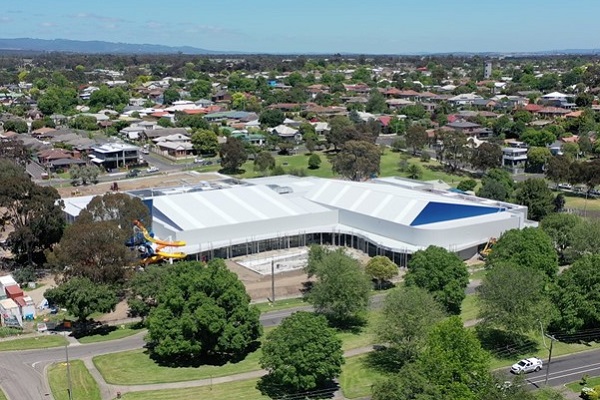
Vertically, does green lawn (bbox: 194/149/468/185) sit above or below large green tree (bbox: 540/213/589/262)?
below

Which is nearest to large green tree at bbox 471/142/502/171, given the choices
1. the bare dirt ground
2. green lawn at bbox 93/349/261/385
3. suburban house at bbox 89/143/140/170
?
the bare dirt ground

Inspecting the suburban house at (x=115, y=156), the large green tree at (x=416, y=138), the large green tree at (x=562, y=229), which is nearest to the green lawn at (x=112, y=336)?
the large green tree at (x=562, y=229)

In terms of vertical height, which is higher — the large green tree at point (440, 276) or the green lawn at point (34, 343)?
the large green tree at point (440, 276)

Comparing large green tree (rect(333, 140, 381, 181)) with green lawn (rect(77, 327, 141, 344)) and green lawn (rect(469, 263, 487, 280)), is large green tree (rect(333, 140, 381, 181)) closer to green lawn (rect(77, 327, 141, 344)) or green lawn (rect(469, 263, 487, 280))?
green lawn (rect(469, 263, 487, 280))

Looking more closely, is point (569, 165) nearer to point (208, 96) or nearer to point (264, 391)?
point (264, 391)

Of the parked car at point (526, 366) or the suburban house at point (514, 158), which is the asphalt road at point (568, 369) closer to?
the parked car at point (526, 366)
